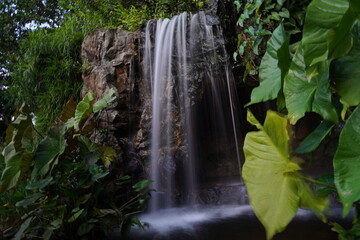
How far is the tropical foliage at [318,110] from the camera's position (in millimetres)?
574

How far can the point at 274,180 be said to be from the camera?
0.70m

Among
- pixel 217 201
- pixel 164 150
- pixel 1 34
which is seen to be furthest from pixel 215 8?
pixel 1 34

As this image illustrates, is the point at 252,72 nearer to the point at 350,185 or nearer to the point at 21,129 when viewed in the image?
the point at 21,129

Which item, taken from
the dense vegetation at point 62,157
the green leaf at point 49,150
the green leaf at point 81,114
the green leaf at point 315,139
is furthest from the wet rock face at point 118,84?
the green leaf at point 315,139

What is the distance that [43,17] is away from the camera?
985cm

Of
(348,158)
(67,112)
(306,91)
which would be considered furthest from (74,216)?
(348,158)

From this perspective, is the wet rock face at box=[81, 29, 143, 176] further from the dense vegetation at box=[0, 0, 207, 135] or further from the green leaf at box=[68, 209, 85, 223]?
the green leaf at box=[68, 209, 85, 223]

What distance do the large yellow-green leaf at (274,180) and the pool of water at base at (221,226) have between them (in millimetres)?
1794

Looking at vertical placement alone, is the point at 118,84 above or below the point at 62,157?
above

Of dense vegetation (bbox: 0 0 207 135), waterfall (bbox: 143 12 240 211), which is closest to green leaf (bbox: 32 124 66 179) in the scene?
waterfall (bbox: 143 12 240 211)

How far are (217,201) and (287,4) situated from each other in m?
2.54

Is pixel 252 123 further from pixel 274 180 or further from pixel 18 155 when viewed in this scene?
→ pixel 18 155

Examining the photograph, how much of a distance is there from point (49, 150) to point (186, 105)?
2271mm

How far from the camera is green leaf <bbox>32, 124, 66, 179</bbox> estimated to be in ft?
6.61
